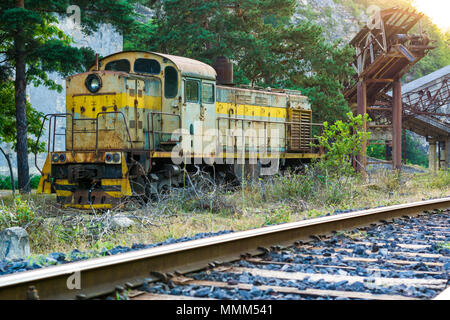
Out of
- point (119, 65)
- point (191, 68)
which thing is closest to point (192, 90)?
point (191, 68)

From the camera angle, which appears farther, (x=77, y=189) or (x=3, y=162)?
(x=3, y=162)

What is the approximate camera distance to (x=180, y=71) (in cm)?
1047

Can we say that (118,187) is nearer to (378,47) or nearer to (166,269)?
(166,269)

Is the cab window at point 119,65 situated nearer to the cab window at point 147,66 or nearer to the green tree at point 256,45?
the cab window at point 147,66

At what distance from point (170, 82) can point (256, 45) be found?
8.68 metres

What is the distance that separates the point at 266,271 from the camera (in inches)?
156

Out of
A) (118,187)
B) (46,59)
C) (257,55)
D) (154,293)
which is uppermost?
(257,55)

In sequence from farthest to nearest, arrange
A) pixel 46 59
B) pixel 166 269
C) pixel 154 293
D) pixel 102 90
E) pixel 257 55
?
pixel 257 55 → pixel 46 59 → pixel 102 90 → pixel 166 269 → pixel 154 293

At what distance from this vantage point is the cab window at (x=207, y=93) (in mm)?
11161

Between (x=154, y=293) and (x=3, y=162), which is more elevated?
(x=3, y=162)

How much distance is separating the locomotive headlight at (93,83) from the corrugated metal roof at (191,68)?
134 centimetres

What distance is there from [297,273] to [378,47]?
1733cm

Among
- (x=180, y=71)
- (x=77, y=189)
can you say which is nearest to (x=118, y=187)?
(x=77, y=189)

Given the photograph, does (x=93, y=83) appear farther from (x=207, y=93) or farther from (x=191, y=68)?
(x=207, y=93)
